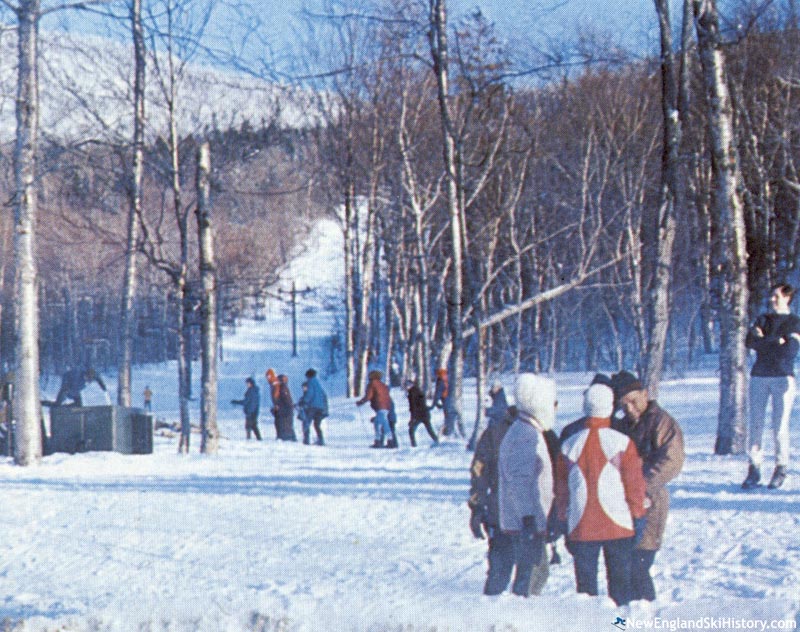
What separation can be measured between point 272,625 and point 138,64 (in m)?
15.5

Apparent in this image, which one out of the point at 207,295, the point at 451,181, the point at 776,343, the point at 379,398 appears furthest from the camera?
the point at 379,398

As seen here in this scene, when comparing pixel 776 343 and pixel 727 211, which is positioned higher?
pixel 727 211

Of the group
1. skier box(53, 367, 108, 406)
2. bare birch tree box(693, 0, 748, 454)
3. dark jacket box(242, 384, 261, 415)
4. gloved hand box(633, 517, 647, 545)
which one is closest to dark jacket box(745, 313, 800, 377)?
bare birch tree box(693, 0, 748, 454)

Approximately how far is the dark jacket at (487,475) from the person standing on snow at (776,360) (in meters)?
4.61

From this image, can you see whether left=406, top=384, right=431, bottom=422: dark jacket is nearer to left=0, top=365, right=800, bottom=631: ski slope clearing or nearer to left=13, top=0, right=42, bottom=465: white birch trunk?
left=0, top=365, right=800, bottom=631: ski slope clearing

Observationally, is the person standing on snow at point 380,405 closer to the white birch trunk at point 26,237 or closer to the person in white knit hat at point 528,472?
the white birch trunk at point 26,237

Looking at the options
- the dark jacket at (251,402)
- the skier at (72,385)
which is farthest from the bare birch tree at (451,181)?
the skier at (72,385)

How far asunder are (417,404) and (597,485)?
17.8 m

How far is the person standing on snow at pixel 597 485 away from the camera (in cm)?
570

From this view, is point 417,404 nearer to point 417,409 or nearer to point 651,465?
point 417,409

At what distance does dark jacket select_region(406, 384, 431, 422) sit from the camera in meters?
23.4

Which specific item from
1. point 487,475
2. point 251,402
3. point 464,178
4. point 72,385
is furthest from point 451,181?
point 487,475

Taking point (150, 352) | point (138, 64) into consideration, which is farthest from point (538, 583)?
→ point (150, 352)

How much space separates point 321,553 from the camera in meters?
8.94
